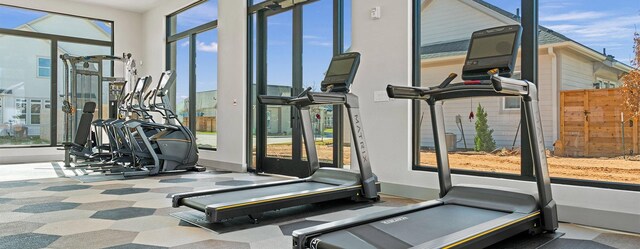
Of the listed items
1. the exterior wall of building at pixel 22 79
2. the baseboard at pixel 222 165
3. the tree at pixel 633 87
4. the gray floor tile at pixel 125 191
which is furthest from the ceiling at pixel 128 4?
the tree at pixel 633 87

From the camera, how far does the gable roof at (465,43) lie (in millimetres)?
3828

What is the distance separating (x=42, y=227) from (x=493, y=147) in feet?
12.5

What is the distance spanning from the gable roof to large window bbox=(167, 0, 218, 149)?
429cm

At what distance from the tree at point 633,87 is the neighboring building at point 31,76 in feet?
30.9

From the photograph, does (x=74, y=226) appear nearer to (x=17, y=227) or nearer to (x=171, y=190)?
(x=17, y=227)

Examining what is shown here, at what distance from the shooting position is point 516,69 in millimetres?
3975

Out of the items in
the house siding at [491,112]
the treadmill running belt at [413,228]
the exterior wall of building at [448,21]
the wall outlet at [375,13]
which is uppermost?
the wall outlet at [375,13]

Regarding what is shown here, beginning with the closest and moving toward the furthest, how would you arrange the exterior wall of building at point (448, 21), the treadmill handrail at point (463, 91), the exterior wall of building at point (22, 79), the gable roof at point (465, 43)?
the treadmill handrail at point (463, 91), the gable roof at point (465, 43), the exterior wall of building at point (448, 21), the exterior wall of building at point (22, 79)

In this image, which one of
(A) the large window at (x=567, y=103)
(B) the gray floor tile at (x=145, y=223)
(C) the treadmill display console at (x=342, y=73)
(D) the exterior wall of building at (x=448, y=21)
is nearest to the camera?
(B) the gray floor tile at (x=145, y=223)

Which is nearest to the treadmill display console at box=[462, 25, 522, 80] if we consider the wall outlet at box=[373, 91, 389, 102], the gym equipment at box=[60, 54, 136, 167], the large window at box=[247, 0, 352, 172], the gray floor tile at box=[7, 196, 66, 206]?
the wall outlet at box=[373, 91, 389, 102]

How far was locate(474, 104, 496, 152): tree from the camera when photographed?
168 inches

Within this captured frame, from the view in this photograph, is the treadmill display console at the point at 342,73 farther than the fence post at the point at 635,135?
Yes

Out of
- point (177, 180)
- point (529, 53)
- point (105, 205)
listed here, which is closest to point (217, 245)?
point (105, 205)

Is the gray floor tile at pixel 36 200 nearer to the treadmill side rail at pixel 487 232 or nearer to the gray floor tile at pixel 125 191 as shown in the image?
the gray floor tile at pixel 125 191
